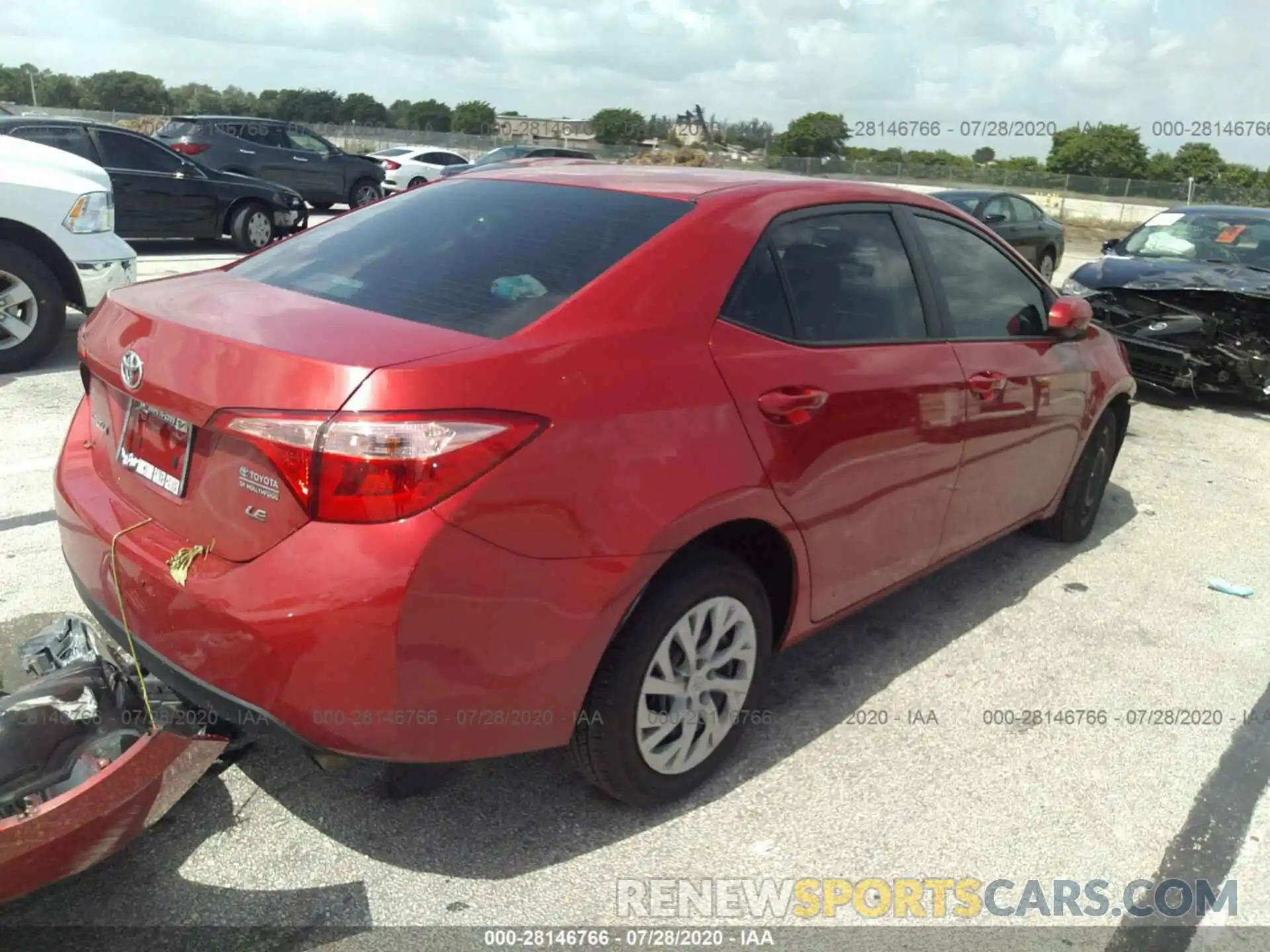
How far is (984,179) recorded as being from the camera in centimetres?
4303

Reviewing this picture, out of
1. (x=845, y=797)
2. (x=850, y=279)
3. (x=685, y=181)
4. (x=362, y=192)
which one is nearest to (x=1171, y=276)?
(x=850, y=279)

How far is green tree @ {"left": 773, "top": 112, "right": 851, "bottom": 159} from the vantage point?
63719 millimetres

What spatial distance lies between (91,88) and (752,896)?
84.6m

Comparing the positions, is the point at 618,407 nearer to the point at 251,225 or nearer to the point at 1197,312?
the point at 1197,312

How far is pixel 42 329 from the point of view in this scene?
6.62 metres

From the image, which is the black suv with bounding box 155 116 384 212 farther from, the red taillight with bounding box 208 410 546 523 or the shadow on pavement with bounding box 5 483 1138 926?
the red taillight with bounding box 208 410 546 523

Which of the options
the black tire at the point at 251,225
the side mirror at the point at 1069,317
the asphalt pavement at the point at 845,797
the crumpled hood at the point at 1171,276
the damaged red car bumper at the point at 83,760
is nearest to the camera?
the damaged red car bumper at the point at 83,760

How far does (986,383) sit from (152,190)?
429 inches

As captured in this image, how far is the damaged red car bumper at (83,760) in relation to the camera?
6.68 feet

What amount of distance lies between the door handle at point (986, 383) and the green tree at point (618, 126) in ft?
194

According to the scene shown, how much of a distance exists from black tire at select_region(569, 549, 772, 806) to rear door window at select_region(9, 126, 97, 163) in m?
10.8

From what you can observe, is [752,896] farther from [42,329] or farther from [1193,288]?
[1193,288]

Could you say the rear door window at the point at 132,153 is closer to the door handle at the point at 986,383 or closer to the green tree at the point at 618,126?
the door handle at the point at 986,383

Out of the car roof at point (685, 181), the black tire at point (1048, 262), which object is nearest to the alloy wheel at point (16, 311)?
the car roof at point (685, 181)
